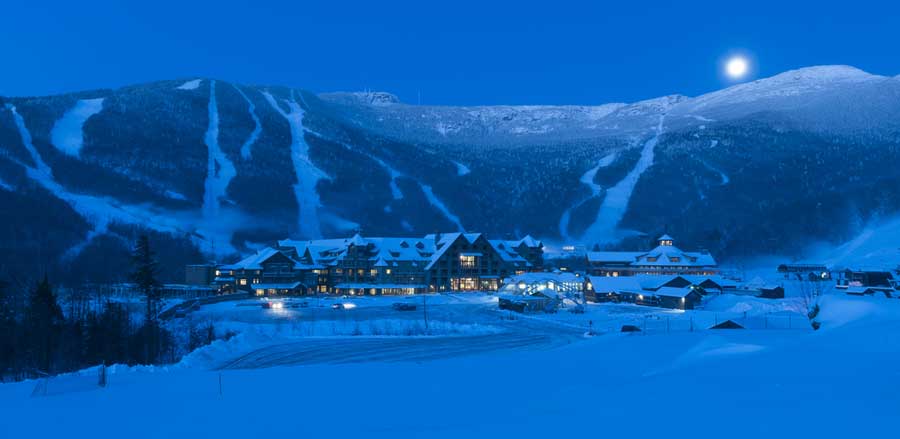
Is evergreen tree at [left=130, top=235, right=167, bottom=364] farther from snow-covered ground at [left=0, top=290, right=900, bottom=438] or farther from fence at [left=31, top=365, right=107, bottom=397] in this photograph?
fence at [left=31, top=365, right=107, bottom=397]

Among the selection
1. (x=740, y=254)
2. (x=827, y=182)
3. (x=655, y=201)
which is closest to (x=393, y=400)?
(x=740, y=254)

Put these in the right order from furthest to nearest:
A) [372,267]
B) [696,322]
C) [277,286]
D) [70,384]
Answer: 1. [372,267]
2. [277,286]
3. [696,322]
4. [70,384]

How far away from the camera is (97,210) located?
11319cm

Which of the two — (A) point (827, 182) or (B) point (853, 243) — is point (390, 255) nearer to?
(B) point (853, 243)

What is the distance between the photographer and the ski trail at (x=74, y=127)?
147875mm

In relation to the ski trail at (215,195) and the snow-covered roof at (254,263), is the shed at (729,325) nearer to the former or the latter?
Answer: the snow-covered roof at (254,263)

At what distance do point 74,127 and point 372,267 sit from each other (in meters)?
130

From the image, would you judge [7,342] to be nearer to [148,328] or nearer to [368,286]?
[148,328]

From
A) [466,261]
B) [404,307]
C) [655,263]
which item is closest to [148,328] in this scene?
[404,307]

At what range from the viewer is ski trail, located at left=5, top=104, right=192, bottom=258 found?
351ft

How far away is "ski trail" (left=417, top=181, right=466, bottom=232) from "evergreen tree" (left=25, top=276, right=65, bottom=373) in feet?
399

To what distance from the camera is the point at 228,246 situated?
372 feet

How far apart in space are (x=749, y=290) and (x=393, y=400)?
60938mm

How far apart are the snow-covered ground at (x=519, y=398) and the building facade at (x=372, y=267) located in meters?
52.0
